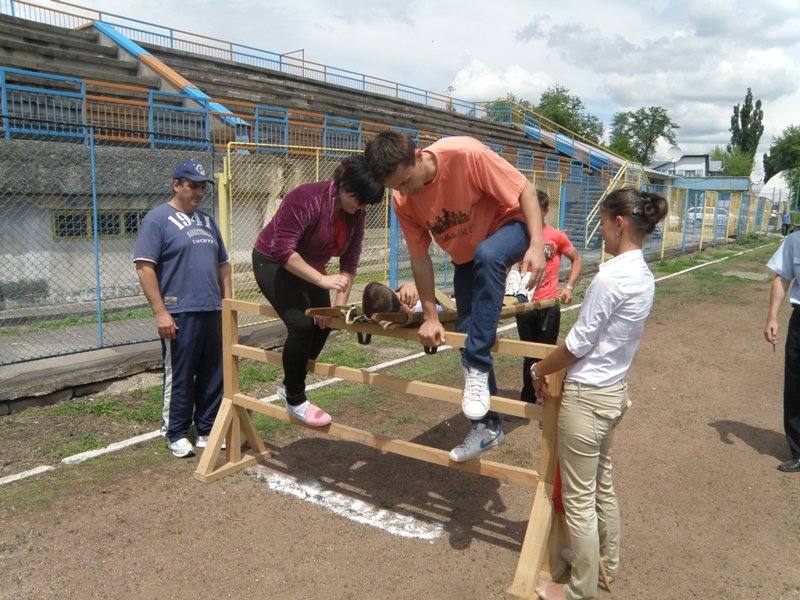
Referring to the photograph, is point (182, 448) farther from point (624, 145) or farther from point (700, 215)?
point (624, 145)

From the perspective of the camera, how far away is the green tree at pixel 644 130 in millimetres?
76250

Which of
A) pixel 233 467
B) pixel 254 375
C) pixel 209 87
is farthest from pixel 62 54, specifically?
pixel 233 467

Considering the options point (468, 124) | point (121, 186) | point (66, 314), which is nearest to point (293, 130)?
point (121, 186)

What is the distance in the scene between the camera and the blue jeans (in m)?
3.04

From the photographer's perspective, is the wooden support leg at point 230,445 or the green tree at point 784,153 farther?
the green tree at point 784,153

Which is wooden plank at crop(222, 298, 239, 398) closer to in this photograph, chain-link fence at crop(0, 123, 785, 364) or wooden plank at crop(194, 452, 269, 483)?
wooden plank at crop(194, 452, 269, 483)

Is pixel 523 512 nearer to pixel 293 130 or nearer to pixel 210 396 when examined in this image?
pixel 210 396

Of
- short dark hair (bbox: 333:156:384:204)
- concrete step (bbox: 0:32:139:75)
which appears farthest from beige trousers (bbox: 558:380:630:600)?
concrete step (bbox: 0:32:139:75)

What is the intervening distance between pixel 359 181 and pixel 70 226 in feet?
26.1

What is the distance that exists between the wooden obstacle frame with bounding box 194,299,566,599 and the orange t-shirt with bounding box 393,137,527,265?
538mm

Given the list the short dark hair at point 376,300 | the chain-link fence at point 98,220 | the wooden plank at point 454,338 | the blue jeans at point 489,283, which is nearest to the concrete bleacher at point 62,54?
the chain-link fence at point 98,220

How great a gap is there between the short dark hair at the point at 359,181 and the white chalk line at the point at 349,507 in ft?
6.13

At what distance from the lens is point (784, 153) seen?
7000cm

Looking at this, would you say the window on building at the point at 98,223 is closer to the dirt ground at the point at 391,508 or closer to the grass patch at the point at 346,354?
the grass patch at the point at 346,354
